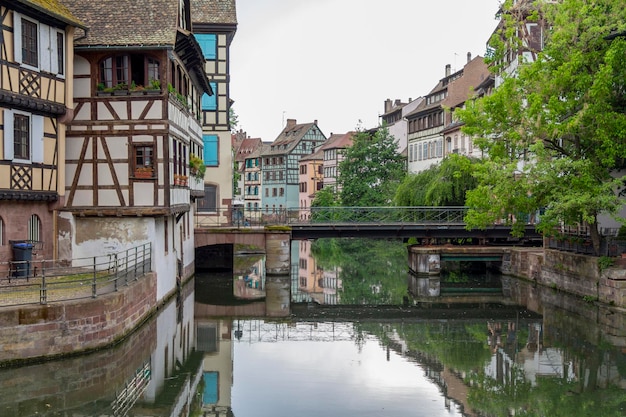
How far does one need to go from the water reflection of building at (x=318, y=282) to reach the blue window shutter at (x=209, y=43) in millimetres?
12697

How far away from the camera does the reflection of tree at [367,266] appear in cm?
3159

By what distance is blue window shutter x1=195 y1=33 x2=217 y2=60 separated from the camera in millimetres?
41969

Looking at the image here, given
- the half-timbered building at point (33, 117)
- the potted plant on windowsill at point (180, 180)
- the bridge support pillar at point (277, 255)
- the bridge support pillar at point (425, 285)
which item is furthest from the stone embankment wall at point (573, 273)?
the half-timbered building at point (33, 117)

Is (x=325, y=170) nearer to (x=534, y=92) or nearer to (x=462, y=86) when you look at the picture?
(x=462, y=86)

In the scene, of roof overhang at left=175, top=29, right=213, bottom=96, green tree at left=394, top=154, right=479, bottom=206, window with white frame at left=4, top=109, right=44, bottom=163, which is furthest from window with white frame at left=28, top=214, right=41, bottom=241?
green tree at left=394, top=154, right=479, bottom=206

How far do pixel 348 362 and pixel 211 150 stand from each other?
25225mm

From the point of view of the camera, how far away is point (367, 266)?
43.3m

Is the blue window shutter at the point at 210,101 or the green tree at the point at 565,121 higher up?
the blue window shutter at the point at 210,101

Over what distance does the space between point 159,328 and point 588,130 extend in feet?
50.7

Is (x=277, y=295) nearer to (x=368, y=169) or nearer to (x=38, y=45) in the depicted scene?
(x=38, y=45)

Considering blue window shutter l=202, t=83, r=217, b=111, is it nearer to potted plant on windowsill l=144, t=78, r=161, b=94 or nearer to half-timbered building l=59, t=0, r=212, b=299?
half-timbered building l=59, t=0, r=212, b=299

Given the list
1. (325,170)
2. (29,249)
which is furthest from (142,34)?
(325,170)

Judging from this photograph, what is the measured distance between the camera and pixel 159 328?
2144 centimetres

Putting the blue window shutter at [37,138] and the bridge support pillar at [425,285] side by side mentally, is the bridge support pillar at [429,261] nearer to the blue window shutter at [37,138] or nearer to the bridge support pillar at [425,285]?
the bridge support pillar at [425,285]
